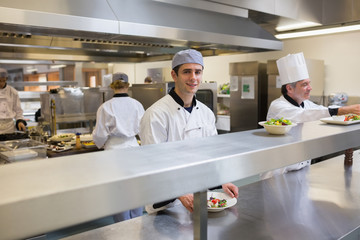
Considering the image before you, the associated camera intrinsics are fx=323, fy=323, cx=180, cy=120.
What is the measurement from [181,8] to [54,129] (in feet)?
8.21

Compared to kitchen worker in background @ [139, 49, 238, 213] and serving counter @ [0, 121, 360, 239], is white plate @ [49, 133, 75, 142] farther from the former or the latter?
serving counter @ [0, 121, 360, 239]

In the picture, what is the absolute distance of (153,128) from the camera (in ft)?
6.82

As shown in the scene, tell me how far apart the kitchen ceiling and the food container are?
977mm

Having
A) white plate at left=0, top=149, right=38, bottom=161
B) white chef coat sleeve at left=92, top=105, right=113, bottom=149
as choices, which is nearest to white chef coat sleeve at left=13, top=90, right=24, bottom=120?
white chef coat sleeve at left=92, top=105, right=113, bottom=149

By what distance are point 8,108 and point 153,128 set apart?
12.8 feet

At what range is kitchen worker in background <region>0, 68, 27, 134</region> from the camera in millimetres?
4914

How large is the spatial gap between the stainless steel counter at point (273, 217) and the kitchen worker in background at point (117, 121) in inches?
80.4

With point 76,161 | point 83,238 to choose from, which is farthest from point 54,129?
point 76,161

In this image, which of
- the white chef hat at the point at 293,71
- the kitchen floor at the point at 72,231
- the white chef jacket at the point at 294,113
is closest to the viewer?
the white chef jacket at the point at 294,113

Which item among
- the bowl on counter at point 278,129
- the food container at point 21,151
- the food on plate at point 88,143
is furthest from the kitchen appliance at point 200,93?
the bowl on counter at point 278,129

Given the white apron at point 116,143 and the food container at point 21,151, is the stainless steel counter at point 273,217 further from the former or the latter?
the white apron at point 116,143

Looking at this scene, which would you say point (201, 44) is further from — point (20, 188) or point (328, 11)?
point (20, 188)

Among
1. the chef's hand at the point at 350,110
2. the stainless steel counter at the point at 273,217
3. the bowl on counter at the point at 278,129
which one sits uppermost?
the chef's hand at the point at 350,110

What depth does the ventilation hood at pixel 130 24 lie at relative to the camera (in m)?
2.18
